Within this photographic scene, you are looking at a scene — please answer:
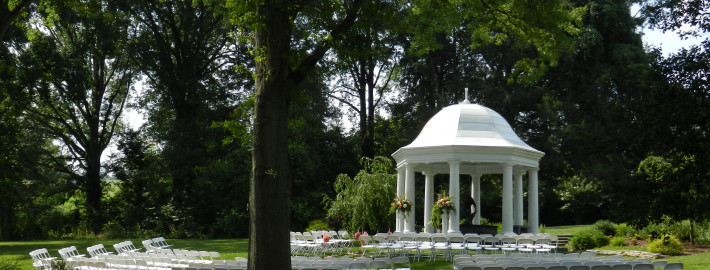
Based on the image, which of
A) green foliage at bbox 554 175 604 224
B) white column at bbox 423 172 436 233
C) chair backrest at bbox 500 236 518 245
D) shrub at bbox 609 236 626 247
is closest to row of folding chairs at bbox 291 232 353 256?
white column at bbox 423 172 436 233

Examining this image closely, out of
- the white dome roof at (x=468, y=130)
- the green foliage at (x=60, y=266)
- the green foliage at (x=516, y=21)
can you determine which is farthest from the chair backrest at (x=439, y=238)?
the green foliage at (x=60, y=266)

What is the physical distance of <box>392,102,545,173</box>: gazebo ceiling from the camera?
24.8 m

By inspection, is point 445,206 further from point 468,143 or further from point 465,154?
point 468,143

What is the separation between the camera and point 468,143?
25031 millimetres

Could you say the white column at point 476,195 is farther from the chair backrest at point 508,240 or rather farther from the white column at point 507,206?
the chair backrest at point 508,240

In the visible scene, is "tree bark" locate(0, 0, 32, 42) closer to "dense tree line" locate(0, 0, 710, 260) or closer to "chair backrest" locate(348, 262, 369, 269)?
"chair backrest" locate(348, 262, 369, 269)

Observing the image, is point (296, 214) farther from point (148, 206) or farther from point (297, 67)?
point (297, 67)

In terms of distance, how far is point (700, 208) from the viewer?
12.8 meters

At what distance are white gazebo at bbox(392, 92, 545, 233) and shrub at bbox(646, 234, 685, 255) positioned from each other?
5.02 m

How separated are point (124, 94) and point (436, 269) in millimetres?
33448

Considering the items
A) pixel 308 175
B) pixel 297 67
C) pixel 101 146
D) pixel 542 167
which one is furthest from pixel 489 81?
pixel 297 67

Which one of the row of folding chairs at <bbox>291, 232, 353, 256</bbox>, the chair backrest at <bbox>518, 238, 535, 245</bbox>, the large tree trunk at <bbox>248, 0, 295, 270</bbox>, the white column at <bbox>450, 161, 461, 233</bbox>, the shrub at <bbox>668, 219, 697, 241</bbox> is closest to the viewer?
the large tree trunk at <bbox>248, 0, 295, 270</bbox>

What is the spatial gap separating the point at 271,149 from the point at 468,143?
14.7 m

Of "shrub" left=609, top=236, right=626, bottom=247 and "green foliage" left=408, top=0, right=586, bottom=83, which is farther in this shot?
"shrub" left=609, top=236, right=626, bottom=247
